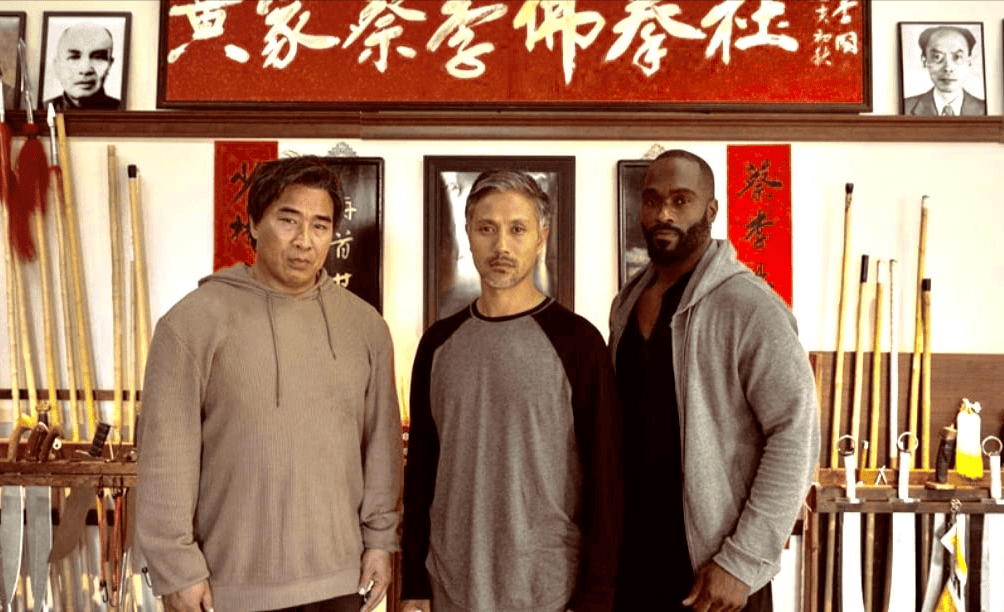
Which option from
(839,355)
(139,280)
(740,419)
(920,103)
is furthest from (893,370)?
(139,280)

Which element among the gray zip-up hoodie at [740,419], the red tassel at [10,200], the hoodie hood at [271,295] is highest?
the red tassel at [10,200]

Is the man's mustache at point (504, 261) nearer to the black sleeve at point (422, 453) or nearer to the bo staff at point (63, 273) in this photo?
the black sleeve at point (422, 453)

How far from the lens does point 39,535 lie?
8.82 ft

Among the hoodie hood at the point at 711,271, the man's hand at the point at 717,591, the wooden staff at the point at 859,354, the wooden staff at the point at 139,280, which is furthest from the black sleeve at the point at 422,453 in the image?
the wooden staff at the point at 859,354

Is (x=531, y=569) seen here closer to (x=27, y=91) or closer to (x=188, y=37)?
(x=188, y=37)

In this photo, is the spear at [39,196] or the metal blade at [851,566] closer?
the metal blade at [851,566]

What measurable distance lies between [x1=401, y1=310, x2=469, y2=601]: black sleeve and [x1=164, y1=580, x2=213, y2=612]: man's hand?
42 centimetres

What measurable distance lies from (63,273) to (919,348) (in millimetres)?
3206

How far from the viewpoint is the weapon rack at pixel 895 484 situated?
2660 millimetres

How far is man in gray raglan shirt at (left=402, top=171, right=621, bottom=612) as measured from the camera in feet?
5.15

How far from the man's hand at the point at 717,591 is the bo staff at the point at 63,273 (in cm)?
231

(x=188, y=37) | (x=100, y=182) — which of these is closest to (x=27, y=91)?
(x=100, y=182)

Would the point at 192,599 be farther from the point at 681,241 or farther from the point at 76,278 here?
the point at 76,278

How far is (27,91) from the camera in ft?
9.43
